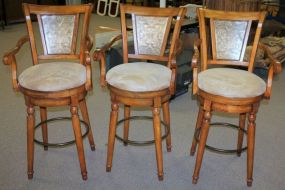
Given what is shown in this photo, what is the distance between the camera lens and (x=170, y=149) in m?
2.31

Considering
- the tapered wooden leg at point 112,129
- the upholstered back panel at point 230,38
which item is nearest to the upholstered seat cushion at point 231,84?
the upholstered back panel at point 230,38

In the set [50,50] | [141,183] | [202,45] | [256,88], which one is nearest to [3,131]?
[50,50]

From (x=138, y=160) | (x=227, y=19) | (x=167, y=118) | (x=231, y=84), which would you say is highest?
(x=227, y=19)

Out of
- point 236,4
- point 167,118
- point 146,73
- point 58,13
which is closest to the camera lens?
point 146,73

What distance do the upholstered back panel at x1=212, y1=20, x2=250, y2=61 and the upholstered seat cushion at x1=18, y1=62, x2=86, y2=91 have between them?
830 millimetres

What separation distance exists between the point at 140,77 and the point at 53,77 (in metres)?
0.47

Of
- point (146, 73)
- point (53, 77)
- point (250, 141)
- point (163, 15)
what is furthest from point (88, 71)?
point (250, 141)

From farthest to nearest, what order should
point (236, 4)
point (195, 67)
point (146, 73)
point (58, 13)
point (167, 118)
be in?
point (236, 4)
point (167, 118)
point (58, 13)
point (146, 73)
point (195, 67)

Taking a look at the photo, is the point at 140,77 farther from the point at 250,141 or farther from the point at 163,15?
the point at 250,141

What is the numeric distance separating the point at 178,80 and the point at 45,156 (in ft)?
4.77

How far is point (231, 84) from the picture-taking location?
1788 mm

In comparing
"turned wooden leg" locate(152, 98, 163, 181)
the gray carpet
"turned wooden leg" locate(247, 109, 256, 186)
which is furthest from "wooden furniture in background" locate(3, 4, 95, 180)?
"turned wooden leg" locate(247, 109, 256, 186)

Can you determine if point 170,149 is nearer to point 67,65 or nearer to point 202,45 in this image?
point 202,45

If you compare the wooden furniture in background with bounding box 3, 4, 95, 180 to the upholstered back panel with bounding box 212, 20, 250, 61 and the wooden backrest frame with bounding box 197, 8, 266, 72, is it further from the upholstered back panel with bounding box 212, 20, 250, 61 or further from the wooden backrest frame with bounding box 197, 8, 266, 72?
the upholstered back panel with bounding box 212, 20, 250, 61
